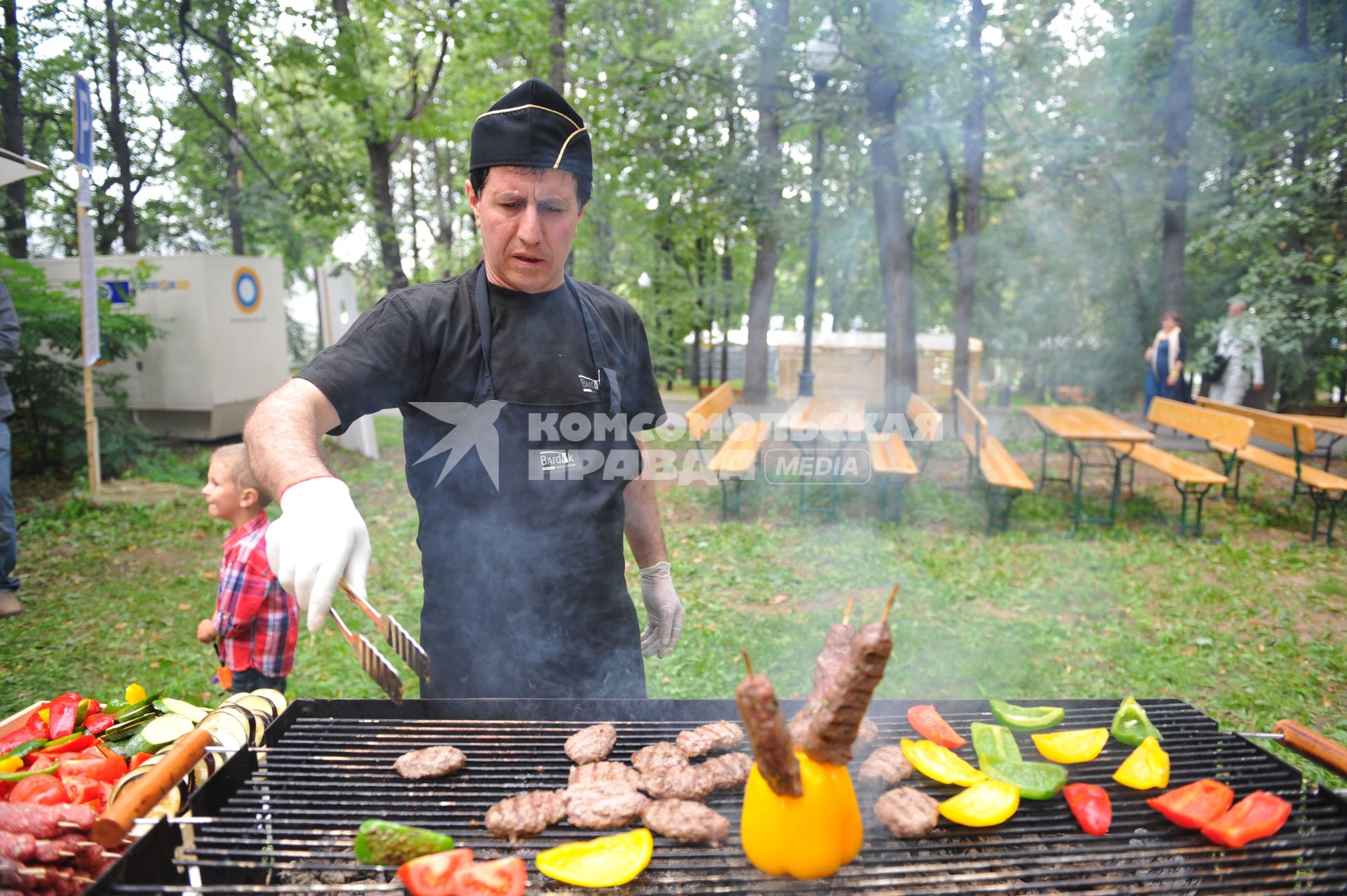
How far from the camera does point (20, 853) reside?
61.9 inches

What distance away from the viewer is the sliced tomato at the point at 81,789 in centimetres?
187

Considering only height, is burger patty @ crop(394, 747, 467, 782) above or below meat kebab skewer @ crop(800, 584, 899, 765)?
below

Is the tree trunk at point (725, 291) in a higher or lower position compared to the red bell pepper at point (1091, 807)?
higher

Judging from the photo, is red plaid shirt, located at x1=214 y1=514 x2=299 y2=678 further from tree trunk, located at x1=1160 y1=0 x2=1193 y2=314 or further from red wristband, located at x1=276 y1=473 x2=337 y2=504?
tree trunk, located at x1=1160 y1=0 x2=1193 y2=314

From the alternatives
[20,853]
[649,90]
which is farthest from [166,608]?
[649,90]

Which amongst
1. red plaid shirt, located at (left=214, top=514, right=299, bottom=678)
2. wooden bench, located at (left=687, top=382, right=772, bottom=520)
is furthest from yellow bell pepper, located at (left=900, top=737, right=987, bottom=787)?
→ wooden bench, located at (left=687, top=382, right=772, bottom=520)

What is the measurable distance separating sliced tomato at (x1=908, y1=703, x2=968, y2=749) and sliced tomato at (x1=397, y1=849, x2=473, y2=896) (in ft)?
4.17

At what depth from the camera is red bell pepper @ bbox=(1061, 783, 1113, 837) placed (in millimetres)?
1731

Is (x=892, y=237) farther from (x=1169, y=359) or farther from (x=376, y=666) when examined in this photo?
(x=376, y=666)

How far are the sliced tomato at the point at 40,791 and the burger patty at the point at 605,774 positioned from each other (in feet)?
4.08

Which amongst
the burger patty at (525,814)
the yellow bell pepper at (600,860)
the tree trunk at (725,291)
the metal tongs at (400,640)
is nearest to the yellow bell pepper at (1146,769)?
the yellow bell pepper at (600,860)

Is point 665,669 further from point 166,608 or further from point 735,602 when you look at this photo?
point 166,608

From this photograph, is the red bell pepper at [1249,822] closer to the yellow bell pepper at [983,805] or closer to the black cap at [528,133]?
the yellow bell pepper at [983,805]

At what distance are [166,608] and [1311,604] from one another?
900cm
